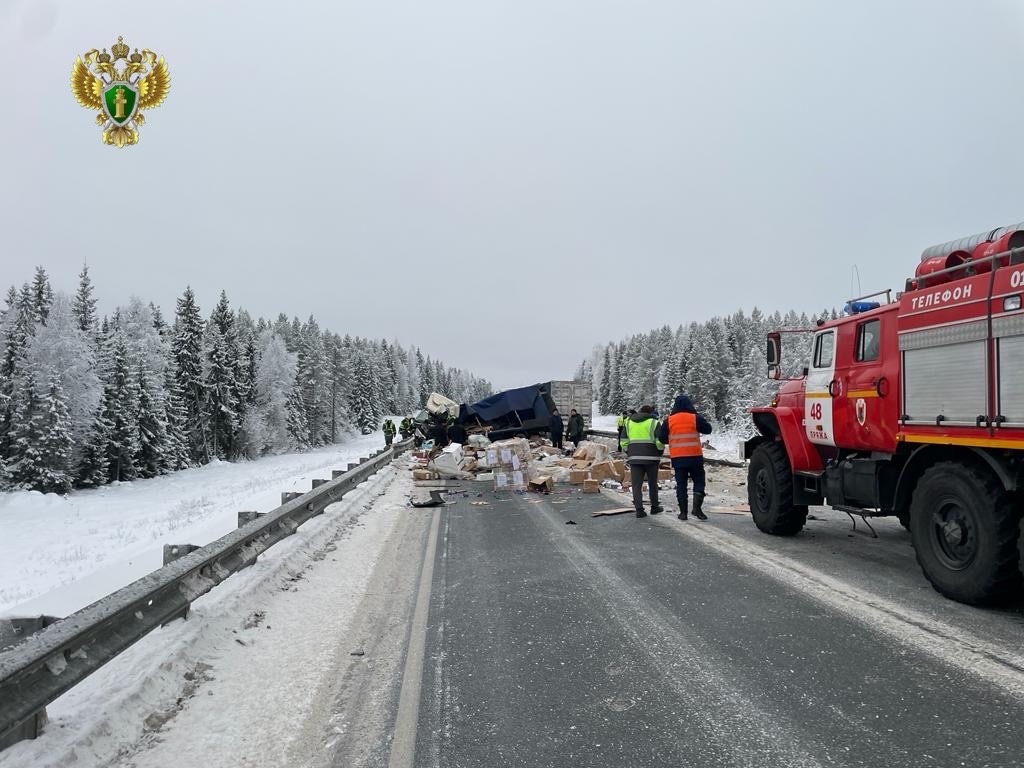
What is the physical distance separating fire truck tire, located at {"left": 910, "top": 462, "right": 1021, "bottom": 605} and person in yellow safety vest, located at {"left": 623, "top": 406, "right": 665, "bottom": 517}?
4.87 m

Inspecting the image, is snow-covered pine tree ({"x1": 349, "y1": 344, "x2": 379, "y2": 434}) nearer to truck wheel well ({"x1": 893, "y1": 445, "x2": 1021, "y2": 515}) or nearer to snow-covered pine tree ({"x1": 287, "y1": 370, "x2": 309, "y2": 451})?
snow-covered pine tree ({"x1": 287, "y1": 370, "x2": 309, "y2": 451})

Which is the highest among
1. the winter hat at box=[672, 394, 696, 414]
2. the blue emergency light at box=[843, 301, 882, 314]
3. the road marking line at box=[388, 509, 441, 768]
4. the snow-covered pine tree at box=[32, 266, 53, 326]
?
the snow-covered pine tree at box=[32, 266, 53, 326]

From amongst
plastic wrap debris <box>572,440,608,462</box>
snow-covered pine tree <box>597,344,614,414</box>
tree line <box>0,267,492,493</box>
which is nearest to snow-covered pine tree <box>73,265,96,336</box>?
tree line <box>0,267,492,493</box>

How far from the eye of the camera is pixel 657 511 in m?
10.3

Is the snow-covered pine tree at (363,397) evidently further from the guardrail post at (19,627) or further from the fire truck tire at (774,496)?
the guardrail post at (19,627)

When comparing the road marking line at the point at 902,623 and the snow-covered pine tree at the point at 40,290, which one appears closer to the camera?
the road marking line at the point at 902,623

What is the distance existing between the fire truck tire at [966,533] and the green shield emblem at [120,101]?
1292 cm

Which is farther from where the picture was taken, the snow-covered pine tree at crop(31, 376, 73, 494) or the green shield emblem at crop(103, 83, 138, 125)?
the snow-covered pine tree at crop(31, 376, 73, 494)

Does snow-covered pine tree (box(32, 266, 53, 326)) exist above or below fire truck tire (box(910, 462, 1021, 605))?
above

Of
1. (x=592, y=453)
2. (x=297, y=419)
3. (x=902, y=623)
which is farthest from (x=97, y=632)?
(x=297, y=419)

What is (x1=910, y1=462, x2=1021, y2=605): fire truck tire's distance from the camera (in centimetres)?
476

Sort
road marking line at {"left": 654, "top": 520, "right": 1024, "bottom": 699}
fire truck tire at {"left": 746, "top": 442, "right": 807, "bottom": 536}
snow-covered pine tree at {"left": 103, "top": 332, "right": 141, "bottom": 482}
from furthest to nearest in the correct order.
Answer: snow-covered pine tree at {"left": 103, "top": 332, "right": 141, "bottom": 482} < fire truck tire at {"left": 746, "top": 442, "right": 807, "bottom": 536} < road marking line at {"left": 654, "top": 520, "right": 1024, "bottom": 699}

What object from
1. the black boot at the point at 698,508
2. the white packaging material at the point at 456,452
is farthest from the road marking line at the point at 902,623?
the white packaging material at the point at 456,452

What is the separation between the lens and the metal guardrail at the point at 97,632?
2.62 m
